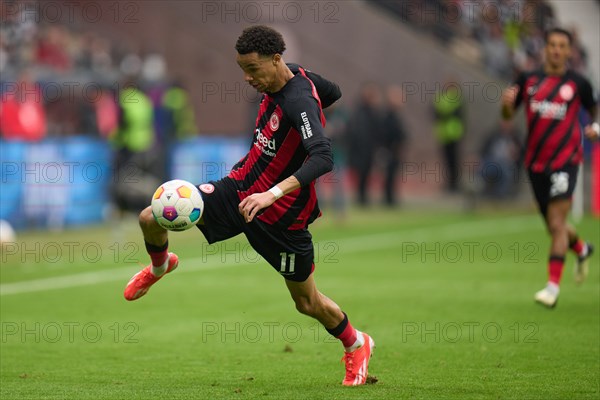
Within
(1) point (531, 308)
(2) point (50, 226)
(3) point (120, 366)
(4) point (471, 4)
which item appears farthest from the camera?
(4) point (471, 4)

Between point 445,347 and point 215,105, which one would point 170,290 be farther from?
point 215,105

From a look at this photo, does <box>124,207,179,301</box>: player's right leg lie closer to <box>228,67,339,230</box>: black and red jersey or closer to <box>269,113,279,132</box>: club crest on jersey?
<box>228,67,339,230</box>: black and red jersey

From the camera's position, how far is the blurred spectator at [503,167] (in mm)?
25797

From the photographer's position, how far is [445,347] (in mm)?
9031

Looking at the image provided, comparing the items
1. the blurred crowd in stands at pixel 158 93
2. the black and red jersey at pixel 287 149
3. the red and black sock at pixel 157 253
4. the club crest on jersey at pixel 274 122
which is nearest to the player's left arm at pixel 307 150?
the black and red jersey at pixel 287 149

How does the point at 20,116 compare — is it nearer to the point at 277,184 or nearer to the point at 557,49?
the point at 557,49

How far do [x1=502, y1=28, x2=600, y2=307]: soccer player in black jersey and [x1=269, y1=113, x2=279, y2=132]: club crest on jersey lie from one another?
441 centimetres

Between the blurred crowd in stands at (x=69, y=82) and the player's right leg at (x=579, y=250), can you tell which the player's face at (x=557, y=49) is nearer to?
the player's right leg at (x=579, y=250)

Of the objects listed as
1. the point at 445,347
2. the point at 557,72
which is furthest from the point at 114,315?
the point at 557,72

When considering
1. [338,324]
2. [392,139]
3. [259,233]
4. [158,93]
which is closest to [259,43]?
[259,233]

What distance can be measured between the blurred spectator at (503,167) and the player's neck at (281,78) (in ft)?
62.0

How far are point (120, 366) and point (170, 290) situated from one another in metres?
4.72

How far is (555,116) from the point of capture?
1127 centimetres

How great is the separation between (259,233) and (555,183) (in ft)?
15.4
